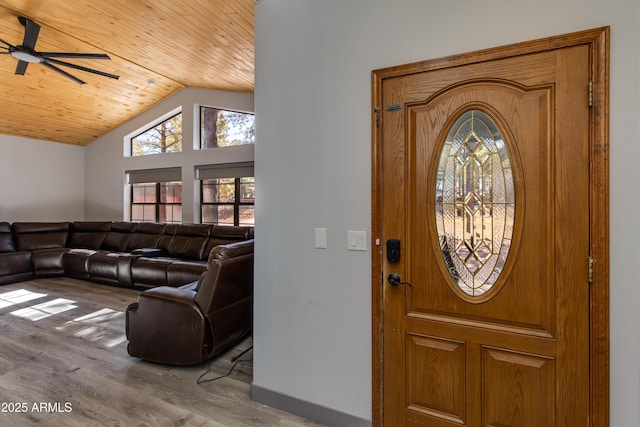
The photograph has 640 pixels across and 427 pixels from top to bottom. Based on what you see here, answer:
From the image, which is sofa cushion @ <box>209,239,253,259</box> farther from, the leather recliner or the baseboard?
the baseboard

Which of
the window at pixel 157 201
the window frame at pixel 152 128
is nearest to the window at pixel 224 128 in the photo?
the window frame at pixel 152 128

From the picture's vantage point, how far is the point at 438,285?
162cm

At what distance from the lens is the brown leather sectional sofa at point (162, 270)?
96.5 inches

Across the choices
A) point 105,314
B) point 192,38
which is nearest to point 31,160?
point 105,314

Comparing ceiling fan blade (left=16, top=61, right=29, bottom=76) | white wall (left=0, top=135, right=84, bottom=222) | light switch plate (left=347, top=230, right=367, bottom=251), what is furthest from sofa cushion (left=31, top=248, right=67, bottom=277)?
light switch plate (left=347, top=230, right=367, bottom=251)

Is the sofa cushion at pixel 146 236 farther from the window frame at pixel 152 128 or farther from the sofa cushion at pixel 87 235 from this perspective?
the window frame at pixel 152 128

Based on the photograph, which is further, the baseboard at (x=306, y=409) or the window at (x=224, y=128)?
the window at (x=224, y=128)

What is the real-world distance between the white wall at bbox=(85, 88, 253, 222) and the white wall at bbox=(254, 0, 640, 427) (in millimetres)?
3533

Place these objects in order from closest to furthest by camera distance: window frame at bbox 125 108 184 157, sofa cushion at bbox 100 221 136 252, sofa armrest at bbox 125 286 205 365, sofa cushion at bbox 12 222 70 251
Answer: sofa armrest at bbox 125 286 205 365, sofa cushion at bbox 12 222 70 251, sofa cushion at bbox 100 221 136 252, window frame at bbox 125 108 184 157

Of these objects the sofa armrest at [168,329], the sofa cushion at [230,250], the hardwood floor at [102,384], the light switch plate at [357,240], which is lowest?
the hardwood floor at [102,384]

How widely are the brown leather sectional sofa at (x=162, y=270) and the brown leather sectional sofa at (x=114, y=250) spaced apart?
1 centimetres

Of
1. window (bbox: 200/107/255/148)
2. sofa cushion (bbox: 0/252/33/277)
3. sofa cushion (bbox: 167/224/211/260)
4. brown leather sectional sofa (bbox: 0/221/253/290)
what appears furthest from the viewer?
window (bbox: 200/107/255/148)

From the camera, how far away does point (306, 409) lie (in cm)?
192

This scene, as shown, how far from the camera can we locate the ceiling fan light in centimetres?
313
